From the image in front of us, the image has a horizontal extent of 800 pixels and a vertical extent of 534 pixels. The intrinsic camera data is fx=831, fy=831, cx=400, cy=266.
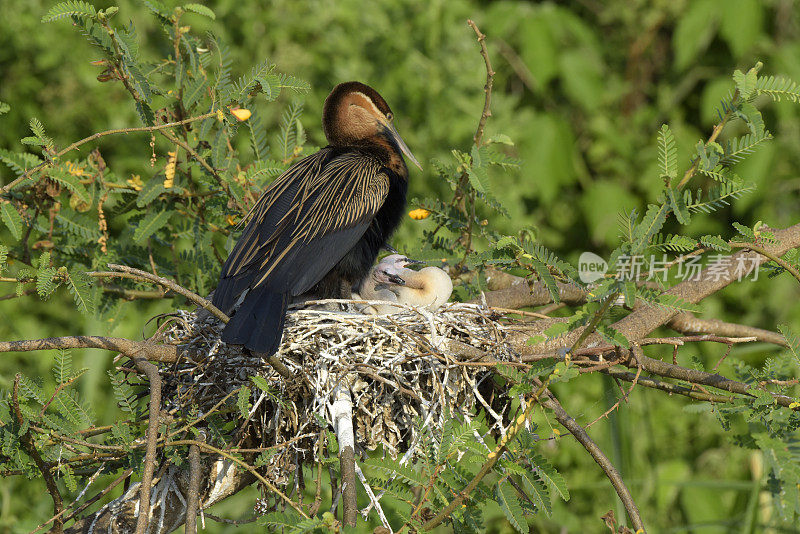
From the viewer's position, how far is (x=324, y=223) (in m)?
2.92

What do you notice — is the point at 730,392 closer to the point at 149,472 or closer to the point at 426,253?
the point at 426,253

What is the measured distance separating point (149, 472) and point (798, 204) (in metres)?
5.91

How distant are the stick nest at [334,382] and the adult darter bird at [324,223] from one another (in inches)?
5.7

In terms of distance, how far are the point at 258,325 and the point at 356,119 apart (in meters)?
1.56

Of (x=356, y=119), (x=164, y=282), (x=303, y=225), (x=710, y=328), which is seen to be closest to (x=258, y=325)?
(x=164, y=282)

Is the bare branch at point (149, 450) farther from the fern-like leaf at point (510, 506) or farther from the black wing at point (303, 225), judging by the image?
the fern-like leaf at point (510, 506)

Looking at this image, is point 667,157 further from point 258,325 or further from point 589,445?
point 258,325

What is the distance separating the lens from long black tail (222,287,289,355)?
224 centimetres

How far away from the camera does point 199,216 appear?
10.0 ft

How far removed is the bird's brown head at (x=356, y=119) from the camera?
142 inches

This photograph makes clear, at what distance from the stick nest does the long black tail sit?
117 mm

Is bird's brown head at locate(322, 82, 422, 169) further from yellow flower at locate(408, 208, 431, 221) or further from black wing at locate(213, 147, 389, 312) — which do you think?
yellow flower at locate(408, 208, 431, 221)

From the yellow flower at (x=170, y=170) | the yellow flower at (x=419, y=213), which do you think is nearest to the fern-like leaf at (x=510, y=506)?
the yellow flower at (x=419, y=213)

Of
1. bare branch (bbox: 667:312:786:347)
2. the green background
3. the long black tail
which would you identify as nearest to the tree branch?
the long black tail
